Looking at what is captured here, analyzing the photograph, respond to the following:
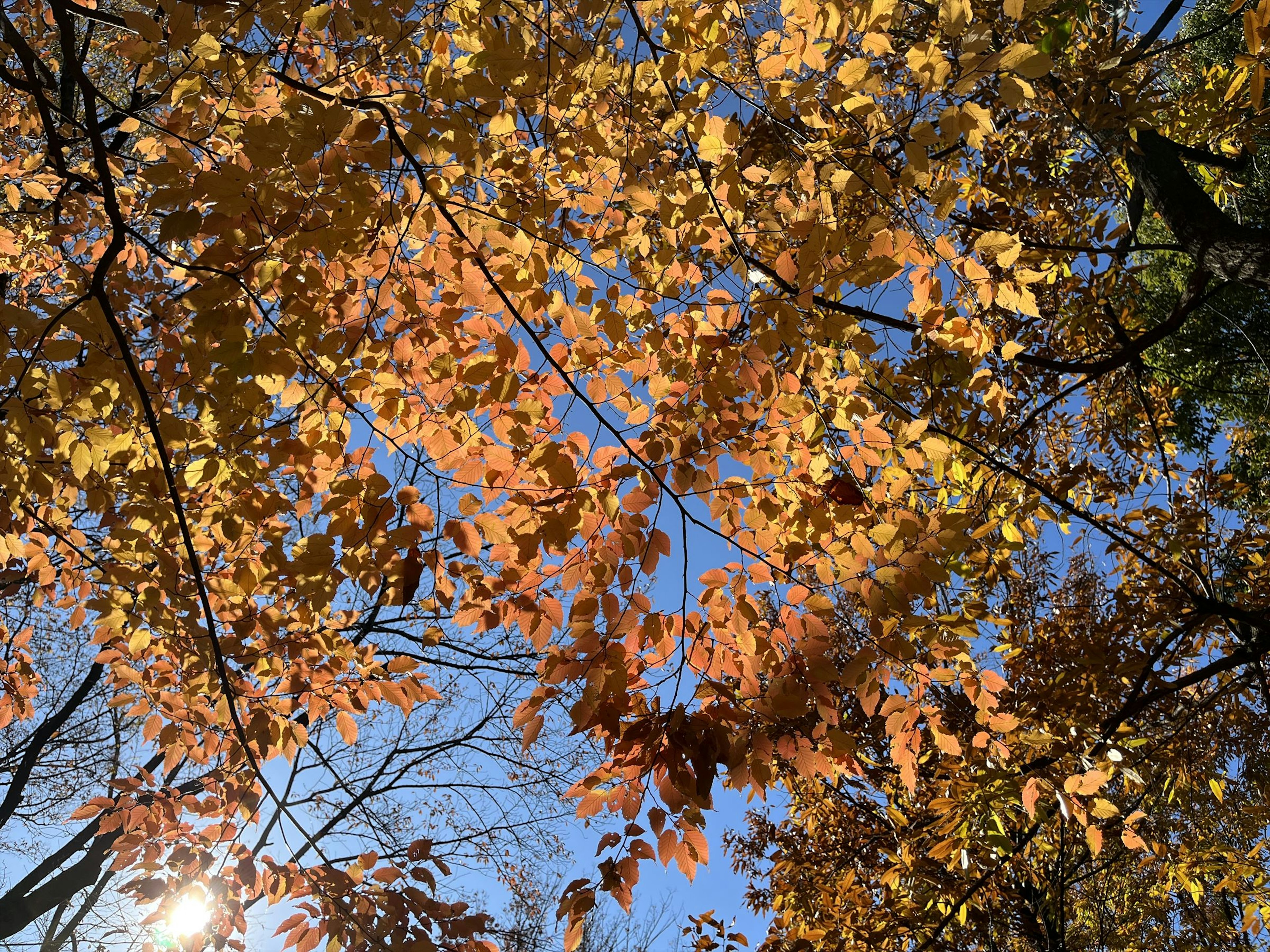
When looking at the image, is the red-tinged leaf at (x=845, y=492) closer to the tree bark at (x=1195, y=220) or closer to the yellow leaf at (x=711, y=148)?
the yellow leaf at (x=711, y=148)

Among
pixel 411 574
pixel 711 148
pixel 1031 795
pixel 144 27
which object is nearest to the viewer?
pixel 144 27

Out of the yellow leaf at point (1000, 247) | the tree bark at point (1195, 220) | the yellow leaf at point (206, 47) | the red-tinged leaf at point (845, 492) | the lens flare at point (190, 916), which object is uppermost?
the tree bark at point (1195, 220)

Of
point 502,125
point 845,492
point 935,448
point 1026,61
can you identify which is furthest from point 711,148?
point 845,492

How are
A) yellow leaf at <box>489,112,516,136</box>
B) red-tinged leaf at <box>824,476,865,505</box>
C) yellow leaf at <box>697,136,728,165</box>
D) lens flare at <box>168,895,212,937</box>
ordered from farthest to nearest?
lens flare at <box>168,895,212,937</box> → red-tinged leaf at <box>824,476,865,505</box> → yellow leaf at <box>489,112,516,136</box> → yellow leaf at <box>697,136,728,165</box>

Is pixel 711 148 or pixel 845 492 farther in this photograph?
pixel 845 492

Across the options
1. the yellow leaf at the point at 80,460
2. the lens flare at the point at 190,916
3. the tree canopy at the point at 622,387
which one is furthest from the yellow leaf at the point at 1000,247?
the lens flare at the point at 190,916

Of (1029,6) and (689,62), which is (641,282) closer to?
(689,62)

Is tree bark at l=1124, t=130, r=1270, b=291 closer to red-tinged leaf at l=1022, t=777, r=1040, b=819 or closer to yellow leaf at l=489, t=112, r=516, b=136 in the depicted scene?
red-tinged leaf at l=1022, t=777, r=1040, b=819

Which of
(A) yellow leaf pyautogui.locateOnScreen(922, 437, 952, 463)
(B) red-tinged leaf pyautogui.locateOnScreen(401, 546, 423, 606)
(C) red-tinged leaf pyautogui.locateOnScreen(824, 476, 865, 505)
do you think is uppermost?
(C) red-tinged leaf pyautogui.locateOnScreen(824, 476, 865, 505)

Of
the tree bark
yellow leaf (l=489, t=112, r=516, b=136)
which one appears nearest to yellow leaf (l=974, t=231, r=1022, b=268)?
the tree bark

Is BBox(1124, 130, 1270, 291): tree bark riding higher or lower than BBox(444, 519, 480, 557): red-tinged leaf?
higher

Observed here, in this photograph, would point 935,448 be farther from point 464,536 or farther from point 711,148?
point 464,536

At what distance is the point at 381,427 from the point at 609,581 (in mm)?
898

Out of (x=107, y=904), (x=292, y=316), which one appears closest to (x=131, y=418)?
(x=292, y=316)
